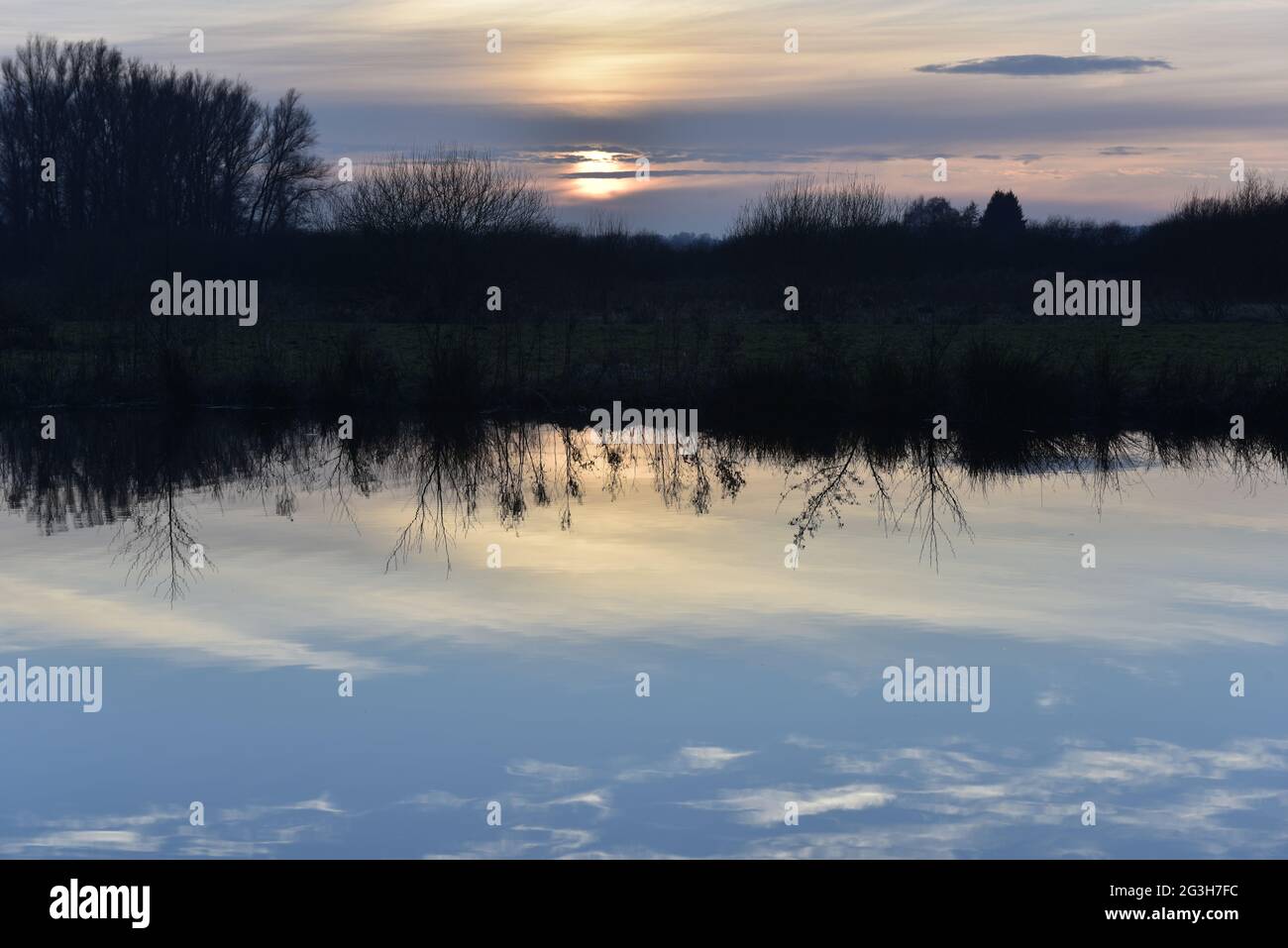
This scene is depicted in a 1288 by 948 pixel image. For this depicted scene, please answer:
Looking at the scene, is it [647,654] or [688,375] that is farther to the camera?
[688,375]

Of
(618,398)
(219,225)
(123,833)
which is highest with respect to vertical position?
(219,225)

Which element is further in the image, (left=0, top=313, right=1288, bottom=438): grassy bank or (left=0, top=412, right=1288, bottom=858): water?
(left=0, top=313, right=1288, bottom=438): grassy bank

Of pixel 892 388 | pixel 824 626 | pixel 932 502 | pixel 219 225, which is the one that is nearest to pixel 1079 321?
pixel 892 388

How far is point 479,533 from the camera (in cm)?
1200

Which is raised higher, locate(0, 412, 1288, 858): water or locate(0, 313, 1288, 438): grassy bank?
locate(0, 313, 1288, 438): grassy bank

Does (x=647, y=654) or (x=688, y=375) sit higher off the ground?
(x=688, y=375)

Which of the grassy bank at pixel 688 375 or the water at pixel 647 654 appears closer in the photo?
the water at pixel 647 654

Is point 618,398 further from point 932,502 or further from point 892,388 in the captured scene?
point 932,502

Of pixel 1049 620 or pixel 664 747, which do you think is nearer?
pixel 664 747

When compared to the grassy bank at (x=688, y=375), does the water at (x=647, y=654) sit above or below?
below

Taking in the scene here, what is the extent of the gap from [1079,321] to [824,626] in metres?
22.3

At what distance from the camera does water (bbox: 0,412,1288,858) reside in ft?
19.3

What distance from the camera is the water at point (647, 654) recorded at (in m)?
5.87

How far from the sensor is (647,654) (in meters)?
8.27
